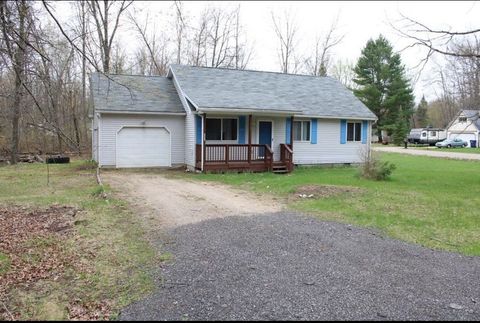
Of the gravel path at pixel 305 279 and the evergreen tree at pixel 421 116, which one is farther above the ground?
the evergreen tree at pixel 421 116

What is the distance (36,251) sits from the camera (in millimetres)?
5895

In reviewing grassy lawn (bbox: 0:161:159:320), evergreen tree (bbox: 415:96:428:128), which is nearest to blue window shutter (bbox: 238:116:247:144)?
grassy lawn (bbox: 0:161:159:320)

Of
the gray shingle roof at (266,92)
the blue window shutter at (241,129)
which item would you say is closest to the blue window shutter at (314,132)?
the gray shingle roof at (266,92)

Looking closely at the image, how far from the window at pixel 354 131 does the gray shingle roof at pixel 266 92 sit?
0.64m

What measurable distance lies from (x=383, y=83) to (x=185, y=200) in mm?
47619

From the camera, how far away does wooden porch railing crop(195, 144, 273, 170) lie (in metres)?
17.1

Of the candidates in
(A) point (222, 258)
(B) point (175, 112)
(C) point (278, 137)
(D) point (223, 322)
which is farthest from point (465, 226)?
(B) point (175, 112)

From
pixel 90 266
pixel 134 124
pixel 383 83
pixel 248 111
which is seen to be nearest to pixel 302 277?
pixel 90 266

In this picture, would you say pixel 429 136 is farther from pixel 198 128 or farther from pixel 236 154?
pixel 198 128

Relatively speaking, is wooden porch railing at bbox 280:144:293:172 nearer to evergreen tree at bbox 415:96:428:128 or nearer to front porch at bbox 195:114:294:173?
front porch at bbox 195:114:294:173

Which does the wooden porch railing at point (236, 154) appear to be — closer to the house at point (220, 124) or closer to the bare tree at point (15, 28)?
the house at point (220, 124)

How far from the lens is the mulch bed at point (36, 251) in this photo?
4023mm

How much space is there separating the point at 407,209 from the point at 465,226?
167 cm

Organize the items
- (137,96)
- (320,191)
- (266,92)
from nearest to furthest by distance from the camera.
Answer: (320,191) → (137,96) → (266,92)
